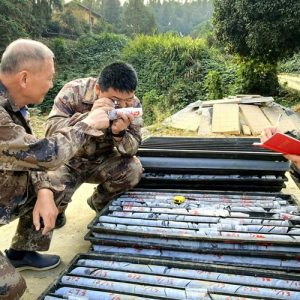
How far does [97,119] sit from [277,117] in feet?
23.3

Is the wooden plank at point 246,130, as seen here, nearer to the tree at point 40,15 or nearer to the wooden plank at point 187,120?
the wooden plank at point 187,120

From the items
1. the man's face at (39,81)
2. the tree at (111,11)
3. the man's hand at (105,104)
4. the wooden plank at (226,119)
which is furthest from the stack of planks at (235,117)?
the tree at (111,11)

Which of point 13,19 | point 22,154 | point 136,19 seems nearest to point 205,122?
point 22,154

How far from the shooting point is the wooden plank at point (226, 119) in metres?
7.55

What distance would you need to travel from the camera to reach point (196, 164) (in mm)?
3031

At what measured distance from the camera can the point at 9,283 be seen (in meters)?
1.81

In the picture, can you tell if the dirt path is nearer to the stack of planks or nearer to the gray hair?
the gray hair

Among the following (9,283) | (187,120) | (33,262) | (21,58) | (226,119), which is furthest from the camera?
(187,120)

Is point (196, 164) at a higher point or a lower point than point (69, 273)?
higher

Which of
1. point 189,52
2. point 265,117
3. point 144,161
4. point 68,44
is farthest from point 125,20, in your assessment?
point 144,161

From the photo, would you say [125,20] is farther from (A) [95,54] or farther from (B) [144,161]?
(B) [144,161]

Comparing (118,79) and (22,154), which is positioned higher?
(118,79)

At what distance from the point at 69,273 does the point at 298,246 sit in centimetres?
129

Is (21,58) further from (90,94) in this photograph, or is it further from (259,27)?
(259,27)
